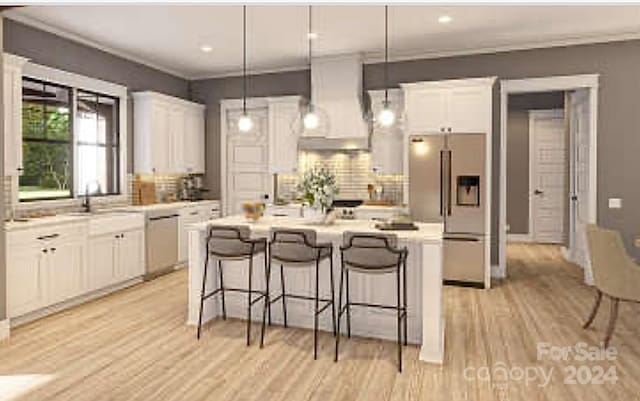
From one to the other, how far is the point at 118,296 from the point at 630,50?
702cm

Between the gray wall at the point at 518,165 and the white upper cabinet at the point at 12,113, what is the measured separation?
8.55m

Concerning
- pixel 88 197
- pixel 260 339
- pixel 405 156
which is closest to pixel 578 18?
pixel 405 156

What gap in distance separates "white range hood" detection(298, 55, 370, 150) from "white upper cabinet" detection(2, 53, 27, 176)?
3639 mm

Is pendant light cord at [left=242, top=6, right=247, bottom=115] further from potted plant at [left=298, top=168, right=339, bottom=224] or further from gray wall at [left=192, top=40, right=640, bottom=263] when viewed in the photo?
gray wall at [left=192, top=40, right=640, bottom=263]

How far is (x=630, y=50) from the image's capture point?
5730 mm

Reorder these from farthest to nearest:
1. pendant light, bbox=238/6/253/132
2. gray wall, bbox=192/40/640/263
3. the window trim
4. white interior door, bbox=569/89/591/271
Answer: white interior door, bbox=569/89/591/271, gray wall, bbox=192/40/640/263, the window trim, pendant light, bbox=238/6/253/132

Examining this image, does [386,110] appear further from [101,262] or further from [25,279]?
[25,279]

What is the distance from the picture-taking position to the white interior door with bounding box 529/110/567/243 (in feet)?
Answer: 30.7

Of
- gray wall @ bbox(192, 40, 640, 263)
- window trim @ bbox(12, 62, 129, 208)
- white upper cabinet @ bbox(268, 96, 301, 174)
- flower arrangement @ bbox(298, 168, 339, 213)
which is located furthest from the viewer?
white upper cabinet @ bbox(268, 96, 301, 174)

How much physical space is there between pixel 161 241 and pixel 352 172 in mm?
2989

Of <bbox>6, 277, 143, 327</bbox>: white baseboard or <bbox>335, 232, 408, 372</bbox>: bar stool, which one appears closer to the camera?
<bbox>335, 232, 408, 372</bbox>: bar stool

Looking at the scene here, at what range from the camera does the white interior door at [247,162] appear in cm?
759

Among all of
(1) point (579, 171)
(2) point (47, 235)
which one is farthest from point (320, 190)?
(1) point (579, 171)

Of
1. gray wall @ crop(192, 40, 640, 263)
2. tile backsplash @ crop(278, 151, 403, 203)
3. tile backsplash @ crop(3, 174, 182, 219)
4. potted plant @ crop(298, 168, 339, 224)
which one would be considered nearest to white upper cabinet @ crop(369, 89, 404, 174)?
tile backsplash @ crop(278, 151, 403, 203)
